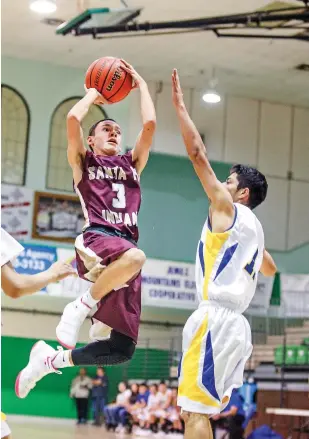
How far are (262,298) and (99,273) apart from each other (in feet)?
58.3

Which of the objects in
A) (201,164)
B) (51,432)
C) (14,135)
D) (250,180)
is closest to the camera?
(201,164)

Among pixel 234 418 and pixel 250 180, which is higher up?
pixel 250 180

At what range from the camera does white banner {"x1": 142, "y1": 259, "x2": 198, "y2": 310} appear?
70.5 ft

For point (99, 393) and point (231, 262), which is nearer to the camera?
point (231, 262)

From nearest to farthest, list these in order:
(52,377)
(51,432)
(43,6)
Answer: (51,432)
(43,6)
(52,377)

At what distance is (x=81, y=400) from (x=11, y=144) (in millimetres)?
7246

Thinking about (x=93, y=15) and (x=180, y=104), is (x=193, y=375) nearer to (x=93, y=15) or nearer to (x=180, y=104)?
(x=180, y=104)

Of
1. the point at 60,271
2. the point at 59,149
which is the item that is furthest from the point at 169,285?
the point at 60,271

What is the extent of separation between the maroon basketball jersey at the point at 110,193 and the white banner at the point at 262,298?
17.4 metres

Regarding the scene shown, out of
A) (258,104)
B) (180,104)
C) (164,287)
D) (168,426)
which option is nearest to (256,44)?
(258,104)

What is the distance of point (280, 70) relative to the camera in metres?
21.9

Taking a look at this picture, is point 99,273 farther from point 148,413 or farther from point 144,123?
point 148,413

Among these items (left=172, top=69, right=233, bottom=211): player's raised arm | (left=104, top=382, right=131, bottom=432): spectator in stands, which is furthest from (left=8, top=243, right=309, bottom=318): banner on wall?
(left=172, top=69, right=233, bottom=211): player's raised arm

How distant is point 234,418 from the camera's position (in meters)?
14.4
